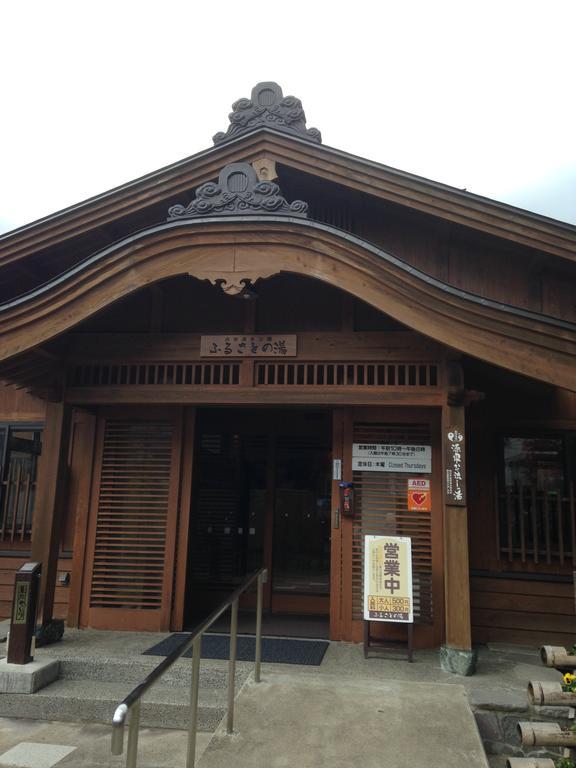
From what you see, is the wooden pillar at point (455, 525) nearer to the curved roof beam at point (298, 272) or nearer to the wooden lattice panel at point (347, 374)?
the wooden lattice panel at point (347, 374)

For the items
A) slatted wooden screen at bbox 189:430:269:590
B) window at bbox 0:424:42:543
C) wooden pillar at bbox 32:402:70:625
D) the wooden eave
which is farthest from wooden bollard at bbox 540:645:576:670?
window at bbox 0:424:42:543

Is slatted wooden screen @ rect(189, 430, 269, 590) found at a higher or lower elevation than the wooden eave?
lower

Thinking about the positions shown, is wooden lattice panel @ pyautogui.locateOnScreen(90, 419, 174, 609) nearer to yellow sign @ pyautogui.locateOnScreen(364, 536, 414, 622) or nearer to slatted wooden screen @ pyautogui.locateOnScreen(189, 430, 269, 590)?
slatted wooden screen @ pyautogui.locateOnScreen(189, 430, 269, 590)

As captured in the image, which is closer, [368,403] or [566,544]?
[368,403]

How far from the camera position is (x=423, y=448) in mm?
6469

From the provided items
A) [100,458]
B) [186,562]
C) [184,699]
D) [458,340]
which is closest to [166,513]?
[186,562]

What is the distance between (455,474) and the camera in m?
5.57

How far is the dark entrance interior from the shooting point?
27.1 feet

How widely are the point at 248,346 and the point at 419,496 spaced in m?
2.53

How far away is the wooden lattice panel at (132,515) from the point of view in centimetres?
682

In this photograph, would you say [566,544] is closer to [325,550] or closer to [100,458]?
[325,550]

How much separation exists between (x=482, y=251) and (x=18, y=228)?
5.72m

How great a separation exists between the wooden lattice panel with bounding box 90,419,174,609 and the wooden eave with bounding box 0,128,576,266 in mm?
2513

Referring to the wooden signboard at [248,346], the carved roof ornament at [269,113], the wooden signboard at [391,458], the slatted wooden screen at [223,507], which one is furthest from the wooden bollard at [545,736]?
the carved roof ornament at [269,113]
